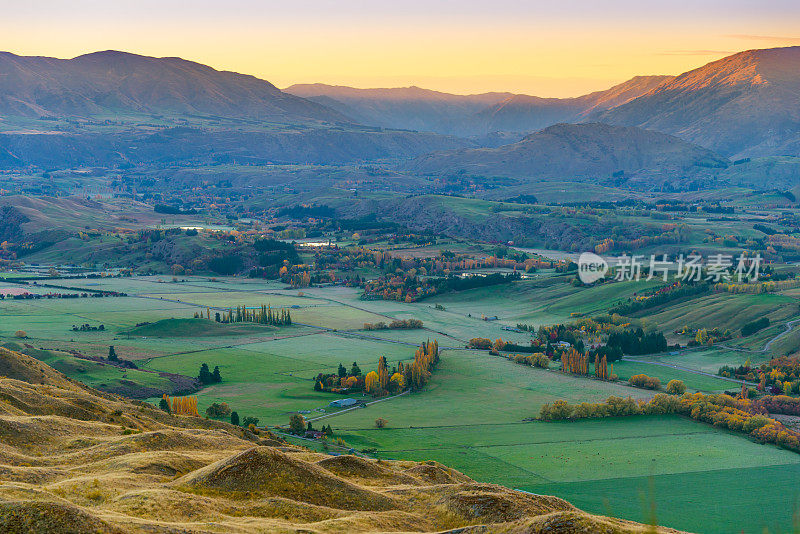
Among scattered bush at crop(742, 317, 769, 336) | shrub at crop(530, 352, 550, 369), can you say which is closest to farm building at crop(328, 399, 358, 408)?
shrub at crop(530, 352, 550, 369)

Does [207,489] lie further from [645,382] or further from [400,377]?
[645,382]

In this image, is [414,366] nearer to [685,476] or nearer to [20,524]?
[685,476]

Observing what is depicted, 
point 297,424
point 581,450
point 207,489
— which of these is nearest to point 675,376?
point 581,450

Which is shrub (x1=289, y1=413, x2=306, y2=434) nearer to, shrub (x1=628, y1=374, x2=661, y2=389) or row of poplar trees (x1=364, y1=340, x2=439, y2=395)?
row of poplar trees (x1=364, y1=340, x2=439, y2=395)

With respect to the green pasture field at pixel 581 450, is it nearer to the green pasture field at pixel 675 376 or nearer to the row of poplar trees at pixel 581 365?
the row of poplar trees at pixel 581 365

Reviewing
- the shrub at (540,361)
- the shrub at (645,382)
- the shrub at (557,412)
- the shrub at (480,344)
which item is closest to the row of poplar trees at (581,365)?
the shrub at (540,361)

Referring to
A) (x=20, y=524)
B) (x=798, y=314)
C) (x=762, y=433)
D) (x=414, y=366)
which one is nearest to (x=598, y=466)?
(x=762, y=433)
